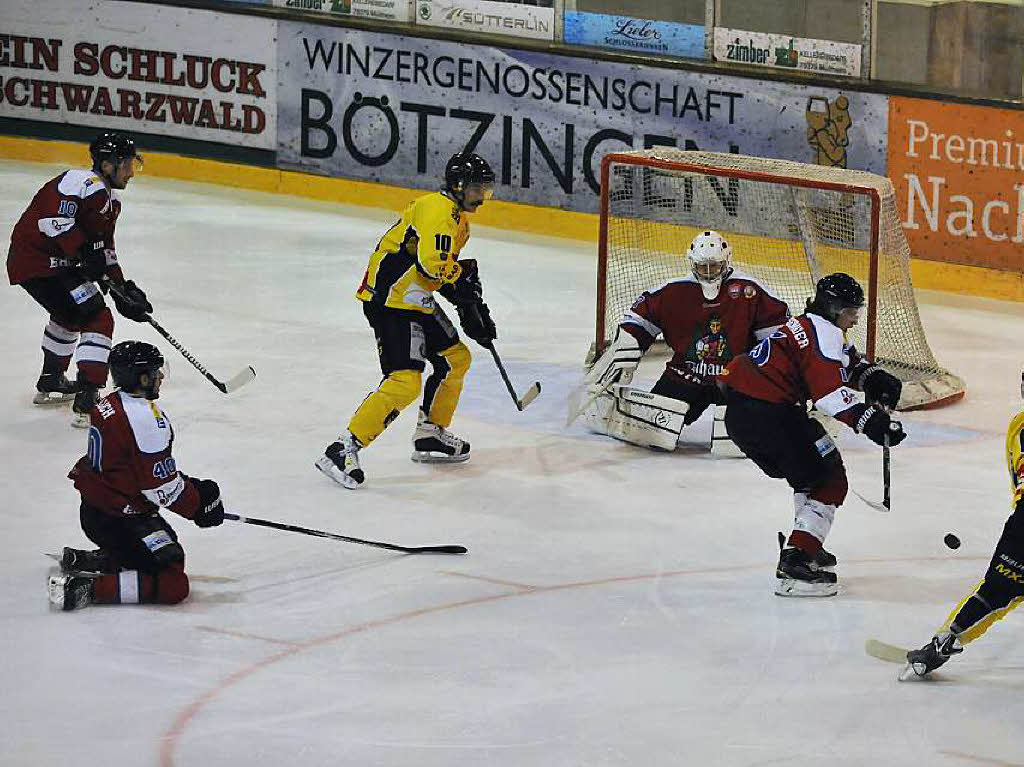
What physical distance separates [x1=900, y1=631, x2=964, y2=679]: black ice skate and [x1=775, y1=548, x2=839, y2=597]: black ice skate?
25.2 inches

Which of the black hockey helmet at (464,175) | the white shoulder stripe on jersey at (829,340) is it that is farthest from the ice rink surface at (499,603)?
the black hockey helmet at (464,175)

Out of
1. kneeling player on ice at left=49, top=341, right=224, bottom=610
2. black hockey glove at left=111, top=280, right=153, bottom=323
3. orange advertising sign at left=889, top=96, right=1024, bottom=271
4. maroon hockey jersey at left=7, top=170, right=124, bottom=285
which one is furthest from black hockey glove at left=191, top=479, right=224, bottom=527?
orange advertising sign at left=889, top=96, right=1024, bottom=271

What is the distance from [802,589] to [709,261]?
1.70 m

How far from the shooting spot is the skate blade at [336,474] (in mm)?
6594

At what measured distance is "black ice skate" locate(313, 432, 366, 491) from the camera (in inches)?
259

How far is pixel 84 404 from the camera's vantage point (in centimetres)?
726

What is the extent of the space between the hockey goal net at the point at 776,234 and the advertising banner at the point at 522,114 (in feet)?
3.32

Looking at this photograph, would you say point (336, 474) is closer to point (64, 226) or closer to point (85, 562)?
point (85, 562)

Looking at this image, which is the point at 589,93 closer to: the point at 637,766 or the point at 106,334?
the point at 106,334

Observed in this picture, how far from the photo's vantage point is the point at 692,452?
7.17 m

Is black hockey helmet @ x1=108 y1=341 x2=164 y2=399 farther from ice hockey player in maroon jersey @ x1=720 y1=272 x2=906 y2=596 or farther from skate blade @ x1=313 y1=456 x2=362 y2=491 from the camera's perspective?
ice hockey player in maroon jersey @ x1=720 y1=272 x2=906 y2=596

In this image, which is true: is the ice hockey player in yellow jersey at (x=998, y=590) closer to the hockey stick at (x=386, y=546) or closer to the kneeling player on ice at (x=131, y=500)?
the hockey stick at (x=386, y=546)

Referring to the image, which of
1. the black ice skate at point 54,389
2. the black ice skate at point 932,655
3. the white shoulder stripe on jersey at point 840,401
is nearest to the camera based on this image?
the black ice skate at point 932,655

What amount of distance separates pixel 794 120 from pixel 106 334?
4.47 m
